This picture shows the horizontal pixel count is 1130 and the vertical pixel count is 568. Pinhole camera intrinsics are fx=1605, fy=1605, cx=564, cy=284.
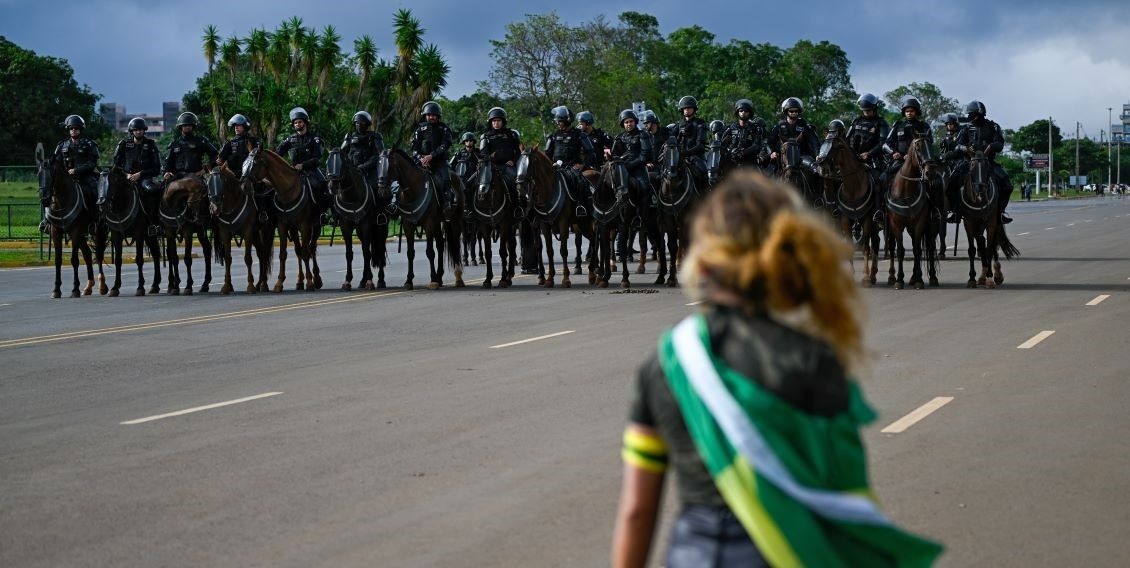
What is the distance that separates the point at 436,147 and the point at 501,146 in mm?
1250

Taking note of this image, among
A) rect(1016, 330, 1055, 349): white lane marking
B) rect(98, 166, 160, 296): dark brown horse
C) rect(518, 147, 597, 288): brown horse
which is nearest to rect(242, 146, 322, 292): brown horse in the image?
rect(98, 166, 160, 296): dark brown horse

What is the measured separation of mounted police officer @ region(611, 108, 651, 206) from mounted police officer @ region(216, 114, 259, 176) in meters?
6.19

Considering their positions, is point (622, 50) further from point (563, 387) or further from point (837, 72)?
point (563, 387)

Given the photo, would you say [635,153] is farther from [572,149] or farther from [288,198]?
[288,198]

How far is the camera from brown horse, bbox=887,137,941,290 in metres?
24.3

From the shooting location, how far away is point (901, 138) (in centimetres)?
2569

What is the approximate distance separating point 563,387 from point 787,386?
9491mm

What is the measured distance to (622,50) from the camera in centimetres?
11025

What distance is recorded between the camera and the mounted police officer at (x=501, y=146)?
92.1 ft

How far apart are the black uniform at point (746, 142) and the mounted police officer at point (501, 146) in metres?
4.23

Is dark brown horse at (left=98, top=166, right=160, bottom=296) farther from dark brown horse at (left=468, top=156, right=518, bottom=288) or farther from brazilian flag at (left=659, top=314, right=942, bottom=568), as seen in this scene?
brazilian flag at (left=659, top=314, right=942, bottom=568)

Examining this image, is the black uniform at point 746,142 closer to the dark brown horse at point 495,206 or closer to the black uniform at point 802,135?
the black uniform at point 802,135

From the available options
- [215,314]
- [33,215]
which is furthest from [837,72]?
[215,314]

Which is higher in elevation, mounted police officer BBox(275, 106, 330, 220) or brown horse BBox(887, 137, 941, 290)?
mounted police officer BBox(275, 106, 330, 220)
